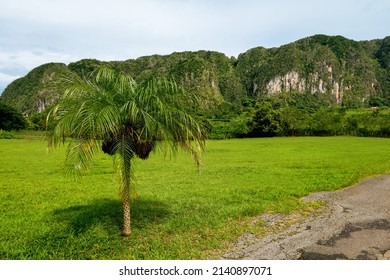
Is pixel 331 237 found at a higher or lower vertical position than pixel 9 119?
lower

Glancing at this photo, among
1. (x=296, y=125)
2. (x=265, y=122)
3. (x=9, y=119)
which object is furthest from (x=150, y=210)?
(x=9, y=119)

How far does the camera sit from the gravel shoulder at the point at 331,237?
706 cm

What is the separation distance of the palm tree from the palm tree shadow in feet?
5.82

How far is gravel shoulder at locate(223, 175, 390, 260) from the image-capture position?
7055mm

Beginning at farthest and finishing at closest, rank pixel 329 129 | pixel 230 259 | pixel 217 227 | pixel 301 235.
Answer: pixel 329 129 → pixel 217 227 → pixel 301 235 → pixel 230 259

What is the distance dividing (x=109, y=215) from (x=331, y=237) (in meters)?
6.51

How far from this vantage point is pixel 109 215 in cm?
1029

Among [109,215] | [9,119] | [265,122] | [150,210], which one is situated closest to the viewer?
[109,215]

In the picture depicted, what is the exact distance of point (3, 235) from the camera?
29.0 feet

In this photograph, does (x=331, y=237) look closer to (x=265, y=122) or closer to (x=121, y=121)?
(x=121, y=121)

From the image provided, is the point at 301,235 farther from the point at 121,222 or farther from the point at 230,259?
the point at 121,222

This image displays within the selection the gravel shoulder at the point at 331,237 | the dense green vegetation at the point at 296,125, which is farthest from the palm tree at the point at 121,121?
the dense green vegetation at the point at 296,125

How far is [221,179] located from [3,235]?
11815 millimetres

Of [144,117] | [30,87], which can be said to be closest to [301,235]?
[144,117]
